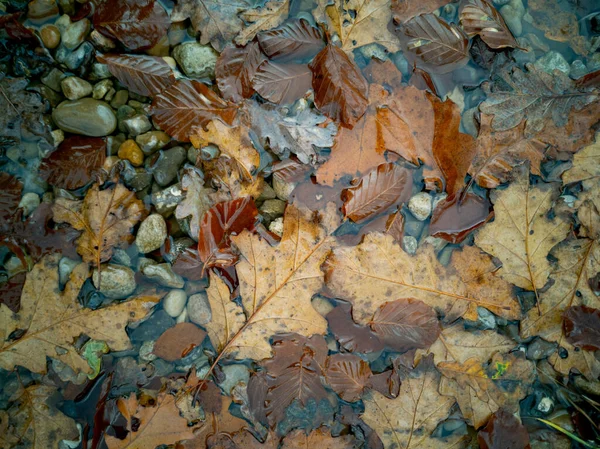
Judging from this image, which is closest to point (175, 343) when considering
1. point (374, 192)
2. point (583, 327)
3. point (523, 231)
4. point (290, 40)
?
point (374, 192)

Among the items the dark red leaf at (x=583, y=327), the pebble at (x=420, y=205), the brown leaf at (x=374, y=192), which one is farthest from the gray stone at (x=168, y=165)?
the dark red leaf at (x=583, y=327)

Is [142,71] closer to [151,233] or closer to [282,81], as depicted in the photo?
[282,81]

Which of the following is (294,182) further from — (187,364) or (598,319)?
(598,319)

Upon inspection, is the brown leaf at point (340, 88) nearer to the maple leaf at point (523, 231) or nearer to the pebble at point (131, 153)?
the maple leaf at point (523, 231)

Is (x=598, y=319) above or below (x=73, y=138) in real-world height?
below

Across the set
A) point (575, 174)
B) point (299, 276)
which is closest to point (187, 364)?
point (299, 276)

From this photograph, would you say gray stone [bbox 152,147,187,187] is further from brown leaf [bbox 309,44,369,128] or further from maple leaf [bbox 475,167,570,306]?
maple leaf [bbox 475,167,570,306]
